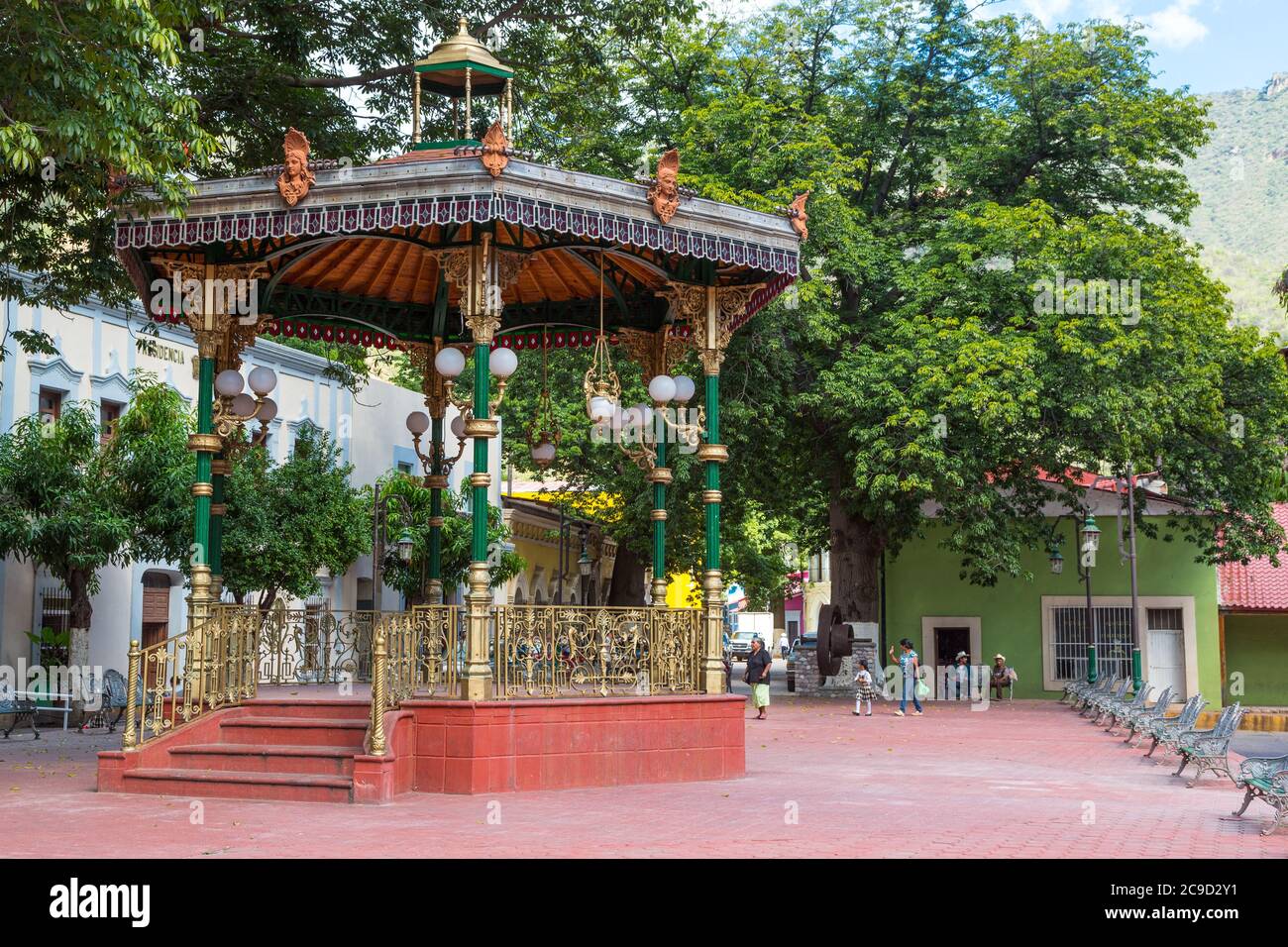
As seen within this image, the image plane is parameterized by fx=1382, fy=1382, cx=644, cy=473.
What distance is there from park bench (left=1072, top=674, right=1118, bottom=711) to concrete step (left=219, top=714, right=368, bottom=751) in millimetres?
18304

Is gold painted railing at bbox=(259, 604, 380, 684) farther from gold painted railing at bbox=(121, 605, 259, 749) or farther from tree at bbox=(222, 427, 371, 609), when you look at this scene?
tree at bbox=(222, 427, 371, 609)

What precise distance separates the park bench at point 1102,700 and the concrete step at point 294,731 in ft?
51.3

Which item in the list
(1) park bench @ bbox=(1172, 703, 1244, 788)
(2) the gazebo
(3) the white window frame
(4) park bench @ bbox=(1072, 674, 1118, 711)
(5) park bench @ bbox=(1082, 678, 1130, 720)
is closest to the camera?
(2) the gazebo

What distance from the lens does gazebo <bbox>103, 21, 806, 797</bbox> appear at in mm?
12922

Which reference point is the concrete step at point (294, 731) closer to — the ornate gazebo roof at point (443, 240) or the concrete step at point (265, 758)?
the concrete step at point (265, 758)

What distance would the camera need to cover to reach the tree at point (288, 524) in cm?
2508

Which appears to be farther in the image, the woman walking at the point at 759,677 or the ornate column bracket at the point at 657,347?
the woman walking at the point at 759,677

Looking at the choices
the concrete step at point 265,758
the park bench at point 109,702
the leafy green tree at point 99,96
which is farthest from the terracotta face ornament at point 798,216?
the park bench at point 109,702

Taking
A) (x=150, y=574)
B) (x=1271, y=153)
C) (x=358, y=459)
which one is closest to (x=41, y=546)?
(x=150, y=574)

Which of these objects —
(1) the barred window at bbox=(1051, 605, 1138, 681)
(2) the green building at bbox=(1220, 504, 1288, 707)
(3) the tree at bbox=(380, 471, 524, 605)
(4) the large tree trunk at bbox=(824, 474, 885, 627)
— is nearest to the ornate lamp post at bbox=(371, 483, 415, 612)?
(3) the tree at bbox=(380, 471, 524, 605)

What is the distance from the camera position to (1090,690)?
94.9 feet

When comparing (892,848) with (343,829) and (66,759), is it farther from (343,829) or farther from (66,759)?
(66,759)

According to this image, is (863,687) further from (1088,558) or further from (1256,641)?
(1256,641)

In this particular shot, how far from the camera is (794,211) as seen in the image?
1509 cm
